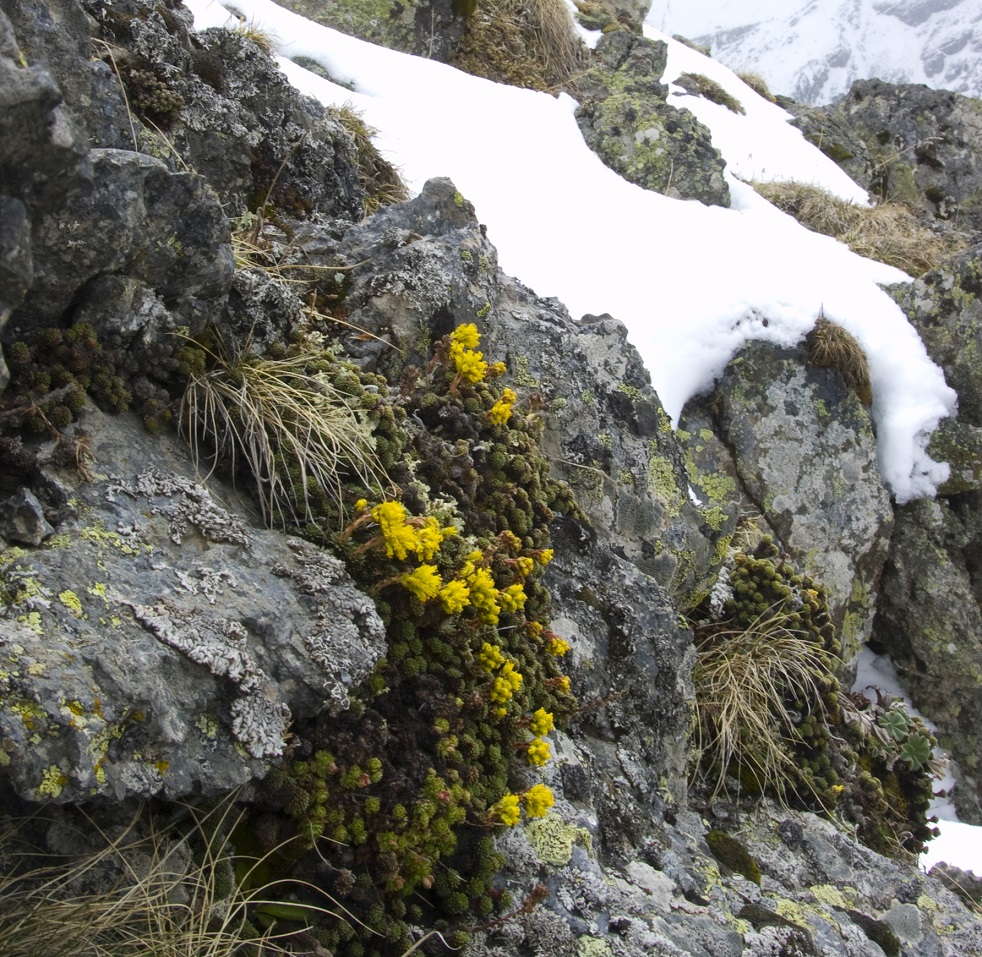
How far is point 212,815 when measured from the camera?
2.37m

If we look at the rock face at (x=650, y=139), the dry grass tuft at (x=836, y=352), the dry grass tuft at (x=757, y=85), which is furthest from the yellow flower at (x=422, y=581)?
the dry grass tuft at (x=757, y=85)

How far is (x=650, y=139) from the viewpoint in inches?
377

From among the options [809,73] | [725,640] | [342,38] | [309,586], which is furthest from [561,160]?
[809,73]

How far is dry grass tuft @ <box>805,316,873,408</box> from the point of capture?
690 cm

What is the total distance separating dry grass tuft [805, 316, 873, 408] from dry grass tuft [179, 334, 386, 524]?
4838 mm

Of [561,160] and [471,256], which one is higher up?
[561,160]

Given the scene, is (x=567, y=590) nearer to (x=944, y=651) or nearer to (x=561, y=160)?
(x=944, y=651)

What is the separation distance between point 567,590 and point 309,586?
4.94ft

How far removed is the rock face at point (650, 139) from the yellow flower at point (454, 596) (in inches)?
293

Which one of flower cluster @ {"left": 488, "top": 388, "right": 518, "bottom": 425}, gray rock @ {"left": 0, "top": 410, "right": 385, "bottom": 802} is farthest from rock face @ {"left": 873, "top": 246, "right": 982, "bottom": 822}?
gray rock @ {"left": 0, "top": 410, "right": 385, "bottom": 802}

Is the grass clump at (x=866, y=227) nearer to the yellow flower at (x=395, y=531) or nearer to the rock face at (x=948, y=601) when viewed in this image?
the rock face at (x=948, y=601)

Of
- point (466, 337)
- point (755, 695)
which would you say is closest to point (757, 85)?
point (755, 695)

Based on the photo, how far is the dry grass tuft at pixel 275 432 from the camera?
297 cm

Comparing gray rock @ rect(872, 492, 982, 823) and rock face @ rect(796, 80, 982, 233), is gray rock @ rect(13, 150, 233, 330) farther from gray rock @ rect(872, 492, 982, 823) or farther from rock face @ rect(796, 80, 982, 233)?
rock face @ rect(796, 80, 982, 233)
